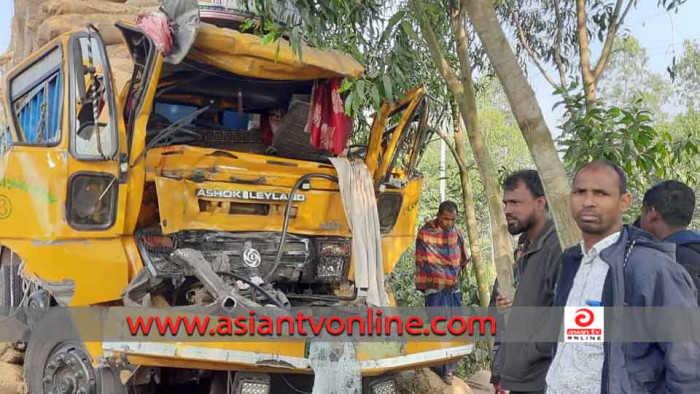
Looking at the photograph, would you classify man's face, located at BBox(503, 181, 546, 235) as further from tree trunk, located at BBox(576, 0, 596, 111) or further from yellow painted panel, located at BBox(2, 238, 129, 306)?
tree trunk, located at BBox(576, 0, 596, 111)

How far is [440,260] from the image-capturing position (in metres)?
7.06

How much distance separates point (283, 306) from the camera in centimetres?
413

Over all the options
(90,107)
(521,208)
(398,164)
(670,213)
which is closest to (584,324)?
(521,208)

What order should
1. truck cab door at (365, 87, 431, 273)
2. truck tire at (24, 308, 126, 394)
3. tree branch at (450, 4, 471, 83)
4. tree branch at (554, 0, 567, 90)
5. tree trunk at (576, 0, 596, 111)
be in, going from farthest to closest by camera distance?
tree branch at (554, 0, 567, 90), tree trunk at (576, 0, 596, 111), tree branch at (450, 4, 471, 83), truck cab door at (365, 87, 431, 273), truck tire at (24, 308, 126, 394)

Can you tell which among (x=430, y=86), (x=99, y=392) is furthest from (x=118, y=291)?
(x=430, y=86)

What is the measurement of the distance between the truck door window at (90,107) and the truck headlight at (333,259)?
5.49 feet

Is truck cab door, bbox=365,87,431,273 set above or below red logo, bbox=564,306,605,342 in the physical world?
above

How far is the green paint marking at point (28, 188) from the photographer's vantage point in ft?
13.5

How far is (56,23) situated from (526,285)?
7.26 metres

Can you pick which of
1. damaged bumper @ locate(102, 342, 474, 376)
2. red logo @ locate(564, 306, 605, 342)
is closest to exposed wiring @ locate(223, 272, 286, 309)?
damaged bumper @ locate(102, 342, 474, 376)

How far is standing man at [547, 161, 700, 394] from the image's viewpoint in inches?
80.7

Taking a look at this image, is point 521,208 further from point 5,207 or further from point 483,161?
point 5,207

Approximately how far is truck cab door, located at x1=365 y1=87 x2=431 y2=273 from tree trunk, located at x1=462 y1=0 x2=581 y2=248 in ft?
5.82

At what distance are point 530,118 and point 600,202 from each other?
101 cm
